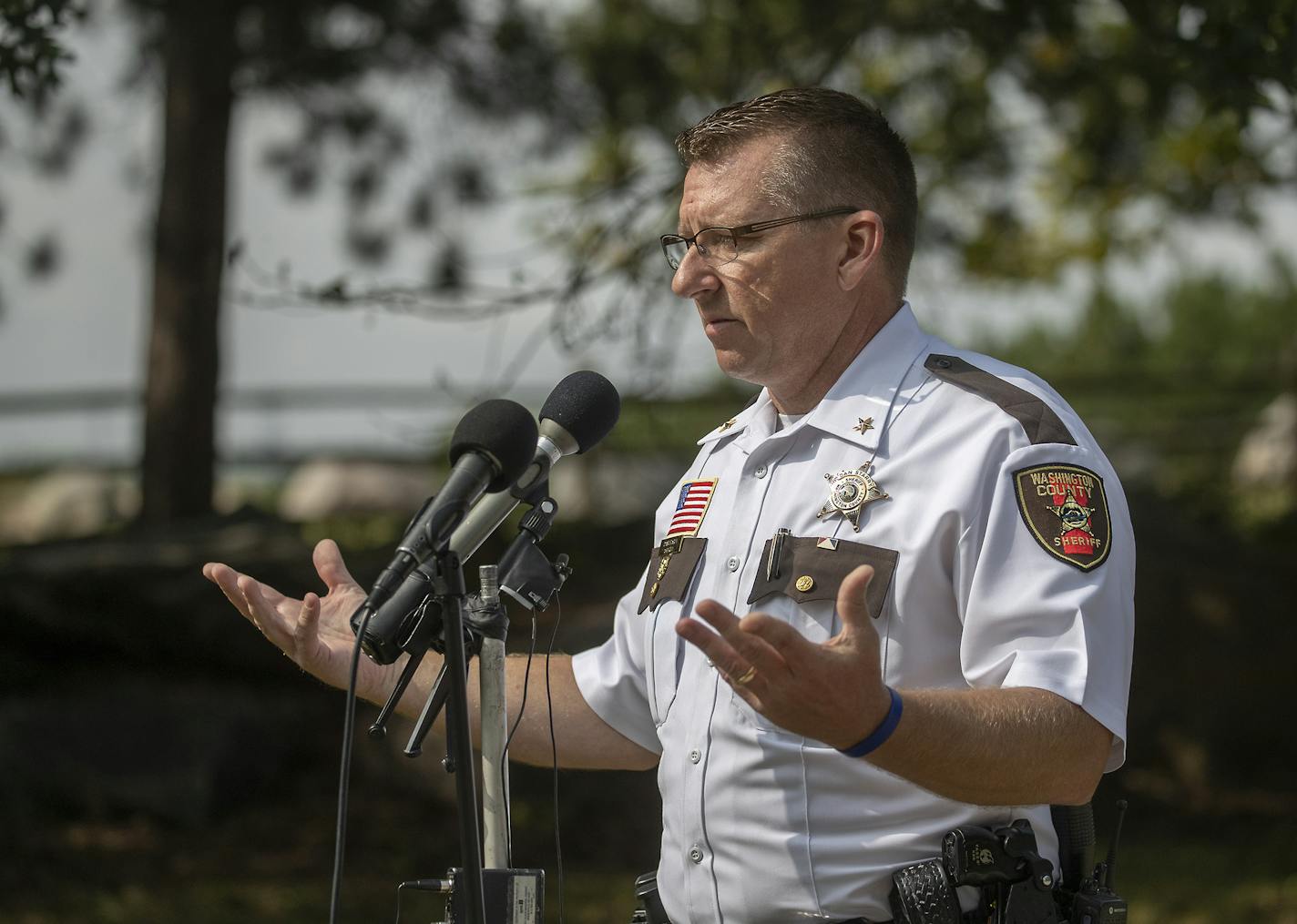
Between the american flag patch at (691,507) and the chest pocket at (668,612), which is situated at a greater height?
the american flag patch at (691,507)

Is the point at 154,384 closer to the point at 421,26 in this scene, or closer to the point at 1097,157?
the point at 421,26

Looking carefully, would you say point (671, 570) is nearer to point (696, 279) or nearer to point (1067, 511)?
point (696, 279)

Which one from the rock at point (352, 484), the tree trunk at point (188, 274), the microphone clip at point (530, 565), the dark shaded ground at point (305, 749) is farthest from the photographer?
the rock at point (352, 484)

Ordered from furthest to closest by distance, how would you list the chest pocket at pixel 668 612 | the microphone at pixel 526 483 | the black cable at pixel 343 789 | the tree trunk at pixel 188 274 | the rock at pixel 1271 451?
1. the rock at pixel 1271 451
2. the tree trunk at pixel 188 274
3. the chest pocket at pixel 668 612
4. the microphone at pixel 526 483
5. the black cable at pixel 343 789

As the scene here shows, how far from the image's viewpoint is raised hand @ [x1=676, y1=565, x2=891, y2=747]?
Answer: 5.33 feet

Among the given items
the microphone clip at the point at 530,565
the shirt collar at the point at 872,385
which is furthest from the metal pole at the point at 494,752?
the shirt collar at the point at 872,385

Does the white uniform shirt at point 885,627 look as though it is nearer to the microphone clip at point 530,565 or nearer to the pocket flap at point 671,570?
the pocket flap at point 671,570

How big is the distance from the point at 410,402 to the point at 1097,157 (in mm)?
5619

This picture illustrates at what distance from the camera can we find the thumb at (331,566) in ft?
7.97

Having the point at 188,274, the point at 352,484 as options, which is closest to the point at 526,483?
the point at 188,274

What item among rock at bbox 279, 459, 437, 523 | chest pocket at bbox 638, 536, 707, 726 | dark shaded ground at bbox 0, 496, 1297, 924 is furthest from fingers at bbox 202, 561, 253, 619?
rock at bbox 279, 459, 437, 523

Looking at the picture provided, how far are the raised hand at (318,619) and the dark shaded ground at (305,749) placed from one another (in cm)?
410

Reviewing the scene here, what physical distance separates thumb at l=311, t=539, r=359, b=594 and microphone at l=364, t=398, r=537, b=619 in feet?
1.75

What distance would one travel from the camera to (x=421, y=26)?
7430 mm
